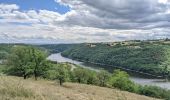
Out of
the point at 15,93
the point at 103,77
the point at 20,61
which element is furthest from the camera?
the point at 103,77

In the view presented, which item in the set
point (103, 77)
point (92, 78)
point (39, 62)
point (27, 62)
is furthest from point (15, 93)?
point (103, 77)

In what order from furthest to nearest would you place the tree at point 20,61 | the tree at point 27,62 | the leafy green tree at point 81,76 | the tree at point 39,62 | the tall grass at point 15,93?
1. the leafy green tree at point 81,76
2. the tree at point 39,62
3. the tree at point 27,62
4. the tree at point 20,61
5. the tall grass at point 15,93

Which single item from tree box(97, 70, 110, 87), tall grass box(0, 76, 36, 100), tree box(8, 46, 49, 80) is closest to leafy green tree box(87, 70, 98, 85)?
tree box(97, 70, 110, 87)

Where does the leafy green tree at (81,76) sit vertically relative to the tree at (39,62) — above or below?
below

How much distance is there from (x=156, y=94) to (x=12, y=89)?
86528 mm

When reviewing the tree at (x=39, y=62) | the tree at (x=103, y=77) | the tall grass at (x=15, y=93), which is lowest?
the tree at (x=103, y=77)

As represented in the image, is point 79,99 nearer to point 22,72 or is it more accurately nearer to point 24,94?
point 24,94

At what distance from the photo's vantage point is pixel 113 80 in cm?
10269

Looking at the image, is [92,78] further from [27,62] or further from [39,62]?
[27,62]

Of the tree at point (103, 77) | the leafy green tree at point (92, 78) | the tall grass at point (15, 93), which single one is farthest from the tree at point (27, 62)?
the tall grass at point (15, 93)

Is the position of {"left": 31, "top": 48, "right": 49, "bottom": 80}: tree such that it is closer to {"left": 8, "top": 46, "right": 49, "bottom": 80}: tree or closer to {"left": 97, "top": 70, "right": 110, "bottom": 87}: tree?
{"left": 8, "top": 46, "right": 49, "bottom": 80}: tree

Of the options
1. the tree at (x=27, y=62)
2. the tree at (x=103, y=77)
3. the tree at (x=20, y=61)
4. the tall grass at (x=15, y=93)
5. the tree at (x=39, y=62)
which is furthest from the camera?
the tree at (x=103, y=77)

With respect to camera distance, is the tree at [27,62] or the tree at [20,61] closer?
the tree at [20,61]

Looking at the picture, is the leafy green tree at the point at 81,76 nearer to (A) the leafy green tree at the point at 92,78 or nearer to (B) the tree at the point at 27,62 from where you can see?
(A) the leafy green tree at the point at 92,78
